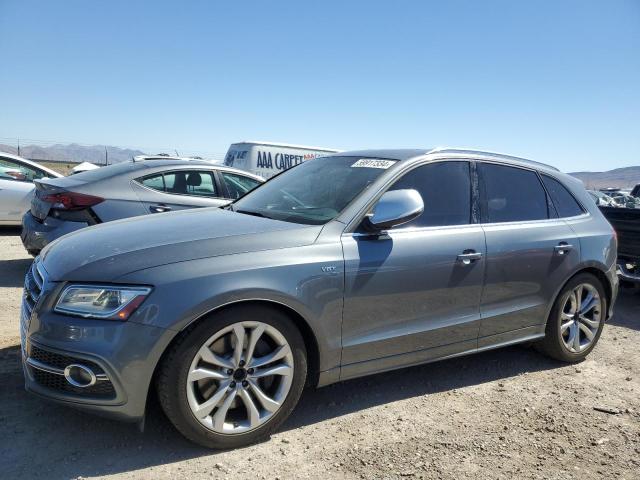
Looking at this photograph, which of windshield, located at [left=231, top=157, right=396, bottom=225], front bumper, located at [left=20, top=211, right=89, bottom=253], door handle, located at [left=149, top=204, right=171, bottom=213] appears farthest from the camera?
door handle, located at [left=149, top=204, right=171, bottom=213]

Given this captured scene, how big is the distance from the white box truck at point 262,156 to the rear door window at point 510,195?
9.15 meters

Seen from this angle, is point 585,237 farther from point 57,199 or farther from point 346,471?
point 57,199

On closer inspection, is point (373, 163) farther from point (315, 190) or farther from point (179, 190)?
point (179, 190)

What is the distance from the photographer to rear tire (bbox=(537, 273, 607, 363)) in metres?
4.04

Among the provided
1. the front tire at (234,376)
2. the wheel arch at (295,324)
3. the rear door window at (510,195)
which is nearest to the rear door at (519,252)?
the rear door window at (510,195)

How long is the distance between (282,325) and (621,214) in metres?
5.68

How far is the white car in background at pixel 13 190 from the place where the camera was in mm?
8359

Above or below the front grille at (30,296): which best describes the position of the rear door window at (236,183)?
above

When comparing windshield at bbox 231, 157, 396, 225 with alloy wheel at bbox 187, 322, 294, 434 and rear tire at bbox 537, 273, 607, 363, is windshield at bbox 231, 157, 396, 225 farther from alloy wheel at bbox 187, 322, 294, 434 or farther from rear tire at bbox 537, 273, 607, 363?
rear tire at bbox 537, 273, 607, 363

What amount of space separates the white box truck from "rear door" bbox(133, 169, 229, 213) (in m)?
6.65

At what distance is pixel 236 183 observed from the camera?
6.56m

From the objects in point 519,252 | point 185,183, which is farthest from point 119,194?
point 519,252

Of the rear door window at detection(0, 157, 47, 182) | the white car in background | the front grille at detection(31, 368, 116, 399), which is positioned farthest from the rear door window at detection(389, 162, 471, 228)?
the rear door window at detection(0, 157, 47, 182)

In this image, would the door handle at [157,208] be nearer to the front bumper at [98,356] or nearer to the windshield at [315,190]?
the windshield at [315,190]
